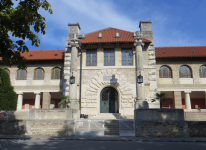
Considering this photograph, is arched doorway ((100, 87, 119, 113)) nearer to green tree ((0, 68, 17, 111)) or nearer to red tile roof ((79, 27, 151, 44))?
red tile roof ((79, 27, 151, 44))

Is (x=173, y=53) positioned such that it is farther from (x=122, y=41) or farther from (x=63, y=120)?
(x=63, y=120)

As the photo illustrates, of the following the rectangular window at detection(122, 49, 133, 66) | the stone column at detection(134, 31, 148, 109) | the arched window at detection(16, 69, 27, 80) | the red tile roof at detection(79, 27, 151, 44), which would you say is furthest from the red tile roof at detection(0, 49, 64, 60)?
the stone column at detection(134, 31, 148, 109)

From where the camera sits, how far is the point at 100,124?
12773 millimetres

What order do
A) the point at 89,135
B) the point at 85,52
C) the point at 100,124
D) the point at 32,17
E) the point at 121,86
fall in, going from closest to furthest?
the point at 32,17
the point at 89,135
the point at 100,124
the point at 121,86
the point at 85,52

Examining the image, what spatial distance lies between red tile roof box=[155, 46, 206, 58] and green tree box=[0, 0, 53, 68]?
16.5 m

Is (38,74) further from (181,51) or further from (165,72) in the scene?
(181,51)

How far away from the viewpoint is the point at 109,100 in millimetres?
18312

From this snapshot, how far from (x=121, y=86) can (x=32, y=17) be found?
12.8m

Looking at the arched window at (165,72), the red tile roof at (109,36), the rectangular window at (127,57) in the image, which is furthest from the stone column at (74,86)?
the arched window at (165,72)

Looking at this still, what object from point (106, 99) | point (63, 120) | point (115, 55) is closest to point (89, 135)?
point (63, 120)

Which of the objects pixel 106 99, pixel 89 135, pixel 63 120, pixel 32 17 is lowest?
pixel 89 135

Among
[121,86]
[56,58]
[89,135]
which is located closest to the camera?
[89,135]

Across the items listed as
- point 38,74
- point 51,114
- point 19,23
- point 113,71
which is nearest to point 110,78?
point 113,71

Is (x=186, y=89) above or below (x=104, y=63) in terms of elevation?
below
